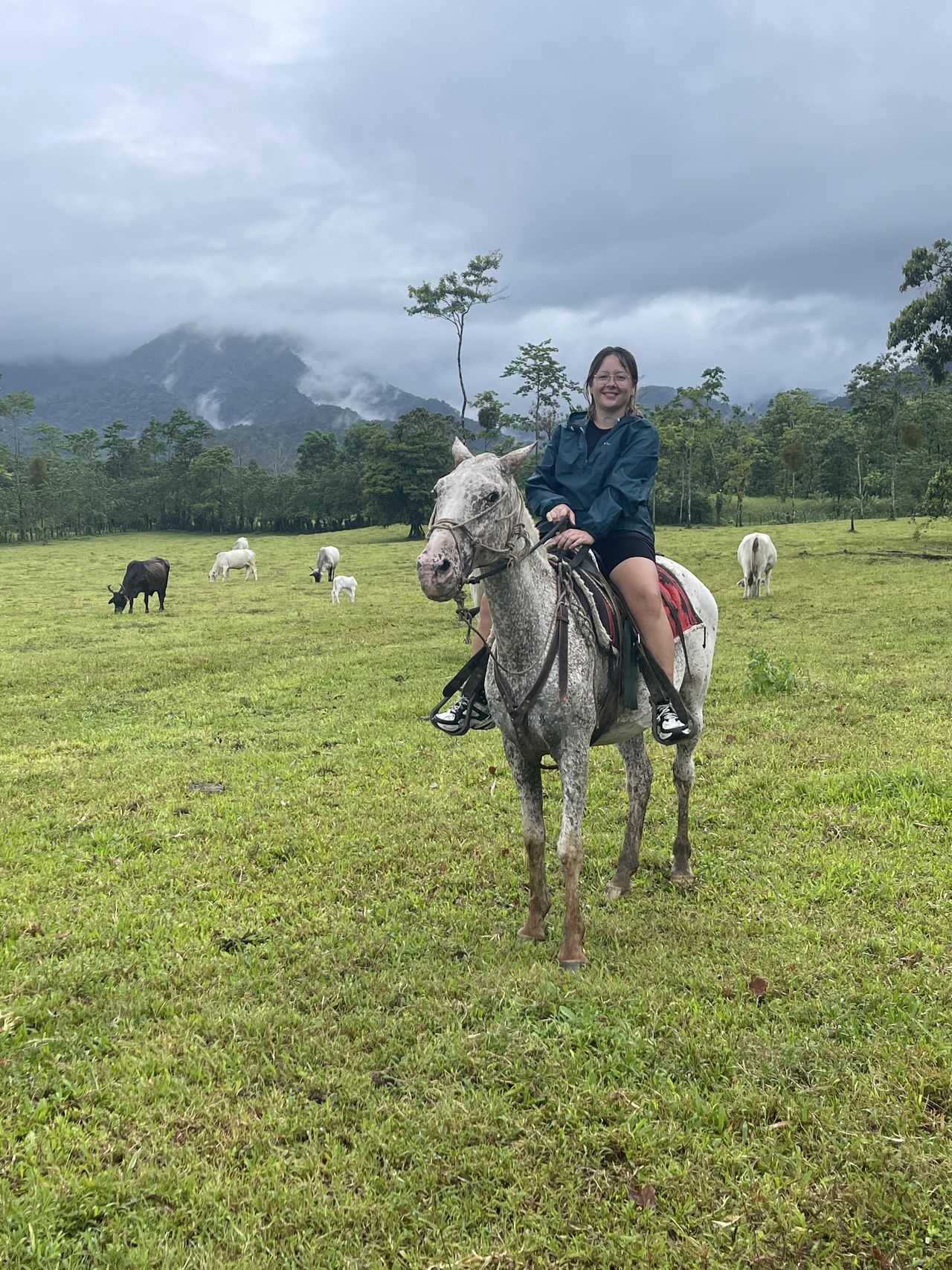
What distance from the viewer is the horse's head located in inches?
139

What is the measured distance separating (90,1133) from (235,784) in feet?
16.3

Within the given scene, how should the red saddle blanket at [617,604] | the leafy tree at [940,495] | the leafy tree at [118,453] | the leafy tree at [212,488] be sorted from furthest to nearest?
the leafy tree at [118,453] < the leafy tree at [212,488] < the leafy tree at [940,495] < the red saddle blanket at [617,604]

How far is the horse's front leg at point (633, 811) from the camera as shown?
5.51m

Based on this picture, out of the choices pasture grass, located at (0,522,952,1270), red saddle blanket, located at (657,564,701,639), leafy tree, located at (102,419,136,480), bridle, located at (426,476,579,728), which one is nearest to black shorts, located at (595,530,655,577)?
red saddle blanket, located at (657,564,701,639)

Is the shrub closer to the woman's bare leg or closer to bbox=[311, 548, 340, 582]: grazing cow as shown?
the woman's bare leg

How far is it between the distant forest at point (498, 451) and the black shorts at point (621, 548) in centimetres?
4338

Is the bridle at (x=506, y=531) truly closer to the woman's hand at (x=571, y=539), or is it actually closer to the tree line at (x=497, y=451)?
the woman's hand at (x=571, y=539)

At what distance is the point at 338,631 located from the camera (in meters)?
19.2

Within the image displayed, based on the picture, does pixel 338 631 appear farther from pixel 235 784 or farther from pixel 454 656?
pixel 235 784

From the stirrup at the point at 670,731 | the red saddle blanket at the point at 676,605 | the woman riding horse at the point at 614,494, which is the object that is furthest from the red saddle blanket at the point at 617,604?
the stirrup at the point at 670,731

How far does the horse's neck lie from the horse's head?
22cm

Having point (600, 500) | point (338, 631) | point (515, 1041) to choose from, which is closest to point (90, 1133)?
point (515, 1041)

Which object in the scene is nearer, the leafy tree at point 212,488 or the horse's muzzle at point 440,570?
the horse's muzzle at point 440,570

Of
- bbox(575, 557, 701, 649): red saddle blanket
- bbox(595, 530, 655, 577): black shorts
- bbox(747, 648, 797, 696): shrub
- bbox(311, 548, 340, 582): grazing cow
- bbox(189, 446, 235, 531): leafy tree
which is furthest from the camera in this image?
bbox(189, 446, 235, 531): leafy tree
